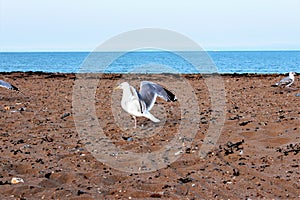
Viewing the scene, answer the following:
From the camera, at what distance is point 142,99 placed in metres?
8.95

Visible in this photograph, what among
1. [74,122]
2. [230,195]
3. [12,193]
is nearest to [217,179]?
[230,195]

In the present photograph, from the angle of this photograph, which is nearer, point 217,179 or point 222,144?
point 217,179

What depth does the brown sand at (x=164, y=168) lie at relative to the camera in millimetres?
5480

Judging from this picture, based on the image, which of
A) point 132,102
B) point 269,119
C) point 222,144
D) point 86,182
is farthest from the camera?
point 269,119

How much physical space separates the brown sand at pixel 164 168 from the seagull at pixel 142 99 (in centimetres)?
48

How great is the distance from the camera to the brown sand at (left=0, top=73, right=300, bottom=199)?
216 inches

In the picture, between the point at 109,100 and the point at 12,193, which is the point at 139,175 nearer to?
the point at 12,193

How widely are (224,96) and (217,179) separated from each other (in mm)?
8079

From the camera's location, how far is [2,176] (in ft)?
19.7

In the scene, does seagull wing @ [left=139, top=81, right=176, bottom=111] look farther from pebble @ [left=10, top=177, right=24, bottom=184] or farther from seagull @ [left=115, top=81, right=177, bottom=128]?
pebble @ [left=10, top=177, right=24, bottom=184]

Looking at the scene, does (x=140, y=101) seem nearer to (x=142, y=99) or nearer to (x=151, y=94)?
(x=142, y=99)

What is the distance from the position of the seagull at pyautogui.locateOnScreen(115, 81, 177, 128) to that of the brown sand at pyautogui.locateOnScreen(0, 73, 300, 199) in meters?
0.48

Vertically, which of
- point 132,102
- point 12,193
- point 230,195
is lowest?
point 12,193

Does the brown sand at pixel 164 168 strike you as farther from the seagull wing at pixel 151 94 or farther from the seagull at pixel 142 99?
the seagull wing at pixel 151 94
